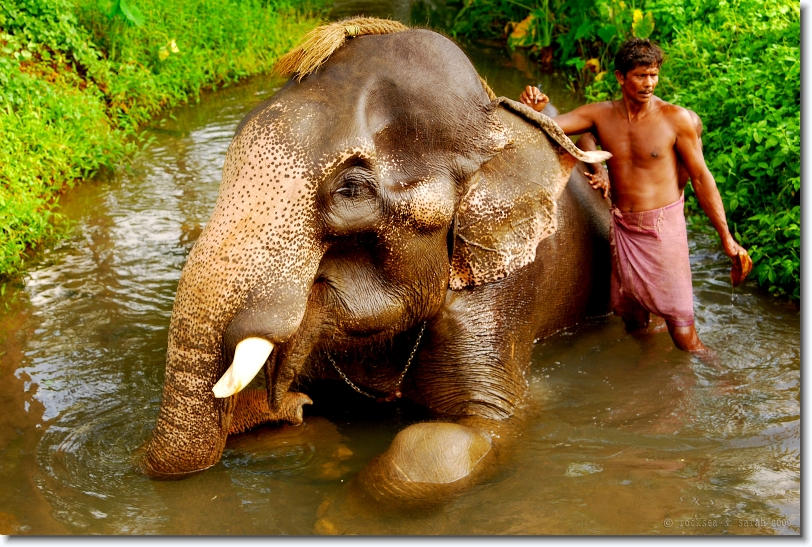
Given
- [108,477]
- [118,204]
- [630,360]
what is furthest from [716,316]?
[118,204]

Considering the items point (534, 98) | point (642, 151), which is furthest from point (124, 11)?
point (642, 151)

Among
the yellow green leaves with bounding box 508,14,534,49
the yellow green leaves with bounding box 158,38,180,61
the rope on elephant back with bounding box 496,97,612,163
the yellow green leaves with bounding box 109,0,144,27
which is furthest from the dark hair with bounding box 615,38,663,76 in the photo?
the yellow green leaves with bounding box 508,14,534,49

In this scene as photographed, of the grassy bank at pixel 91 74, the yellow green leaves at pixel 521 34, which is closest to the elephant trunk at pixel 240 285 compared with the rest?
the grassy bank at pixel 91 74

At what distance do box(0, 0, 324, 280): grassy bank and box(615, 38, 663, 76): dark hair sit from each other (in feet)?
11.4

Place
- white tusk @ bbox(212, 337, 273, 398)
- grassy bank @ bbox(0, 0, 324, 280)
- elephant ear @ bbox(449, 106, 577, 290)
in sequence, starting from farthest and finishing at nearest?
grassy bank @ bbox(0, 0, 324, 280)
elephant ear @ bbox(449, 106, 577, 290)
white tusk @ bbox(212, 337, 273, 398)

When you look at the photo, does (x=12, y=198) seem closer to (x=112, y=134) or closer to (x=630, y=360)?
(x=112, y=134)

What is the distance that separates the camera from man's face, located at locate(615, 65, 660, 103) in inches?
163

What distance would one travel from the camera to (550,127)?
3.62 m

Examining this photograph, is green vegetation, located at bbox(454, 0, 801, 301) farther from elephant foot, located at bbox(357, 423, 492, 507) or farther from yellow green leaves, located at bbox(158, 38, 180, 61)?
yellow green leaves, located at bbox(158, 38, 180, 61)

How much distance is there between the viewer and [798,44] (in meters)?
6.09

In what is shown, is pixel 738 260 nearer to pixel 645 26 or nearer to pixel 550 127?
pixel 550 127

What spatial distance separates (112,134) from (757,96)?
A: 459cm

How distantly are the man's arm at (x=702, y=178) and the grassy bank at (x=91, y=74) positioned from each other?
143 inches

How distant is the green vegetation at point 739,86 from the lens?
529cm
